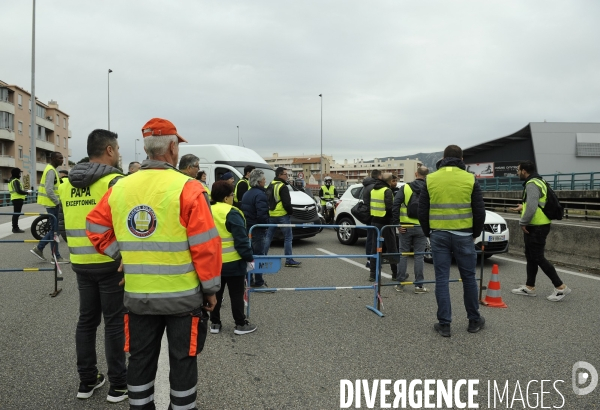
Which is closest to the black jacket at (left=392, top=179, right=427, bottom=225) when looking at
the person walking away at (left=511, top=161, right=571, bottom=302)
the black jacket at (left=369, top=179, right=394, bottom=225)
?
the black jacket at (left=369, top=179, right=394, bottom=225)

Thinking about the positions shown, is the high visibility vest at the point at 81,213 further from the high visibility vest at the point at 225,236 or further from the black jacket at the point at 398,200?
the black jacket at the point at 398,200

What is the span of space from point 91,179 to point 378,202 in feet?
16.9

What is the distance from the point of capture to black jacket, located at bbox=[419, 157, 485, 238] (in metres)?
4.76

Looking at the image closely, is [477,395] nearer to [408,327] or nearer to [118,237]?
[408,327]

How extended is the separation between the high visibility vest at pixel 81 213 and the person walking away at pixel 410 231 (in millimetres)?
4693

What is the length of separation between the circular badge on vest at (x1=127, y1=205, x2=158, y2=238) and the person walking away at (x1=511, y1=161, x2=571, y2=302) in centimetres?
544

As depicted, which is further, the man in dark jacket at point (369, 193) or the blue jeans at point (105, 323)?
the man in dark jacket at point (369, 193)

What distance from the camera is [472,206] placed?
4.80 m

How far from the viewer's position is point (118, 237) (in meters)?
2.44

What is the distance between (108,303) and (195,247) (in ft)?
4.21

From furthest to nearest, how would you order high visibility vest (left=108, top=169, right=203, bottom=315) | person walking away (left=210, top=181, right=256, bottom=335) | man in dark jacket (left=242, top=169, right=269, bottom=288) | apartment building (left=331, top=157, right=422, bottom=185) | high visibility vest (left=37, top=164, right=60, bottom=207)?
apartment building (left=331, top=157, right=422, bottom=185) < high visibility vest (left=37, top=164, right=60, bottom=207) < man in dark jacket (left=242, top=169, right=269, bottom=288) < person walking away (left=210, top=181, right=256, bottom=335) < high visibility vest (left=108, top=169, right=203, bottom=315)

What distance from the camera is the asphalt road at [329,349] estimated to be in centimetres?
332

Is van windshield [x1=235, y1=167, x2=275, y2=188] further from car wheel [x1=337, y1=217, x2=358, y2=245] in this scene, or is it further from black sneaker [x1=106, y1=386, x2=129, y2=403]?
black sneaker [x1=106, y1=386, x2=129, y2=403]

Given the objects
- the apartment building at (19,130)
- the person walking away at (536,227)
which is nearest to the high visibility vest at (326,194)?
the person walking away at (536,227)
